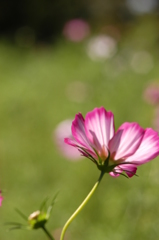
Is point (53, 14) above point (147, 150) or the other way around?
the other way around

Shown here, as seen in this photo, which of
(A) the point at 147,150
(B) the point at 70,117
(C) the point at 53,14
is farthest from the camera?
(C) the point at 53,14

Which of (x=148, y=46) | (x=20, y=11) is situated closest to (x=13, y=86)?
(x=148, y=46)

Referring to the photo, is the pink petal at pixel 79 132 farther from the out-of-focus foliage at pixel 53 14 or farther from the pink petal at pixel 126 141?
the out-of-focus foliage at pixel 53 14

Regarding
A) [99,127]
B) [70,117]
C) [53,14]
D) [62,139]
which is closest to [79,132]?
[99,127]

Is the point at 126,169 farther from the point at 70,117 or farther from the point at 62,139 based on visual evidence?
the point at 70,117

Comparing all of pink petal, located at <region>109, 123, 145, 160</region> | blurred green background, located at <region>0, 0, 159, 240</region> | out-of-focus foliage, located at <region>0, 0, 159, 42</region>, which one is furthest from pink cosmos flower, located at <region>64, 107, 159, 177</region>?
out-of-focus foliage, located at <region>0, 0, 159, 42</region>

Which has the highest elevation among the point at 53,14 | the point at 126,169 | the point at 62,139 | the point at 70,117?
the point at 126,169

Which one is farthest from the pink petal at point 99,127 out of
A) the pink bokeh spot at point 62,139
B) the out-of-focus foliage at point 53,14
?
the out-of-focus foliage at point 53,14

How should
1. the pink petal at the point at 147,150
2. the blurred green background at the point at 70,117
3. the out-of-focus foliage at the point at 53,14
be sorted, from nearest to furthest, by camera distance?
1. the pink petal at the point at 147,150
2. the blurred green background at the point at 70,117
3. the out-of-focus foliage at the point at 53,14

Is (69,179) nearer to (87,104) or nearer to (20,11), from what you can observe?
(87,104)
